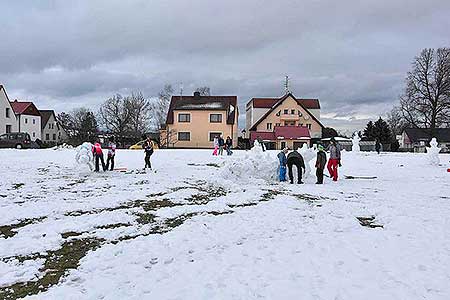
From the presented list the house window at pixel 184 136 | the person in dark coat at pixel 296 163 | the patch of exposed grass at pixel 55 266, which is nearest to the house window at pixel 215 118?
the house window at pixel 184 136

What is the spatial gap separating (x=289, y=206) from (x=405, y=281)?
5269mm

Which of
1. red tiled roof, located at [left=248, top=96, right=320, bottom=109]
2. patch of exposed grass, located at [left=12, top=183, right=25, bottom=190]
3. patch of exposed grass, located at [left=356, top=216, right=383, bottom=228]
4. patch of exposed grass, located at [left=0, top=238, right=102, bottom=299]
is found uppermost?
red tiled roof, located at [left=248, top=96, right=320, bottom=109]

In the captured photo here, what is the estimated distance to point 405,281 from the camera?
16.6ft

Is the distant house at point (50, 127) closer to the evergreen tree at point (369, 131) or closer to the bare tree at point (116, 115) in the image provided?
the bare tree at point (116, 115)

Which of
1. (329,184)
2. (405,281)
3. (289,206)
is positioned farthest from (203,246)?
(329,184)

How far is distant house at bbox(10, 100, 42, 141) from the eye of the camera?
64.9 meters

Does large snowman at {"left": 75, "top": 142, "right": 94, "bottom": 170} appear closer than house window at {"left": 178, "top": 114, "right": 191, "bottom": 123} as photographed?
Yes

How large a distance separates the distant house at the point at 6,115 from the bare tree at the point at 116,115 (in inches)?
644

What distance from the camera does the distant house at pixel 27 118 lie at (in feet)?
213

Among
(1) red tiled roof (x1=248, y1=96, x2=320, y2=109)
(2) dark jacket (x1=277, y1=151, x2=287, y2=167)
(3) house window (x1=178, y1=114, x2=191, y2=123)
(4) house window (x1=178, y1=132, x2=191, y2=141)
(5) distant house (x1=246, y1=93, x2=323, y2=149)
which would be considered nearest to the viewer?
(2) dark jacket (x1=277, y1=151, x2=287, y2=167)

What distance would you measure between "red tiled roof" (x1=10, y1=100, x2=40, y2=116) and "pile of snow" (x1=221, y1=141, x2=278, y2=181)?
190 feet

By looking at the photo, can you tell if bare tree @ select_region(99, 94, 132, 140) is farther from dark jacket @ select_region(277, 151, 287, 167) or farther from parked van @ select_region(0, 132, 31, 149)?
dark jacket @ select_region(277, 151, 287, 167)

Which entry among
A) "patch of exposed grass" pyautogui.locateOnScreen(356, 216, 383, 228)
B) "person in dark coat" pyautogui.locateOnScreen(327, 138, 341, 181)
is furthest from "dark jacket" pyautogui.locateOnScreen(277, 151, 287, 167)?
"patch of exposed grass" pyautogui.locateOnScreen(356, 216, 383, 228)

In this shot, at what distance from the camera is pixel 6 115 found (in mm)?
60500
